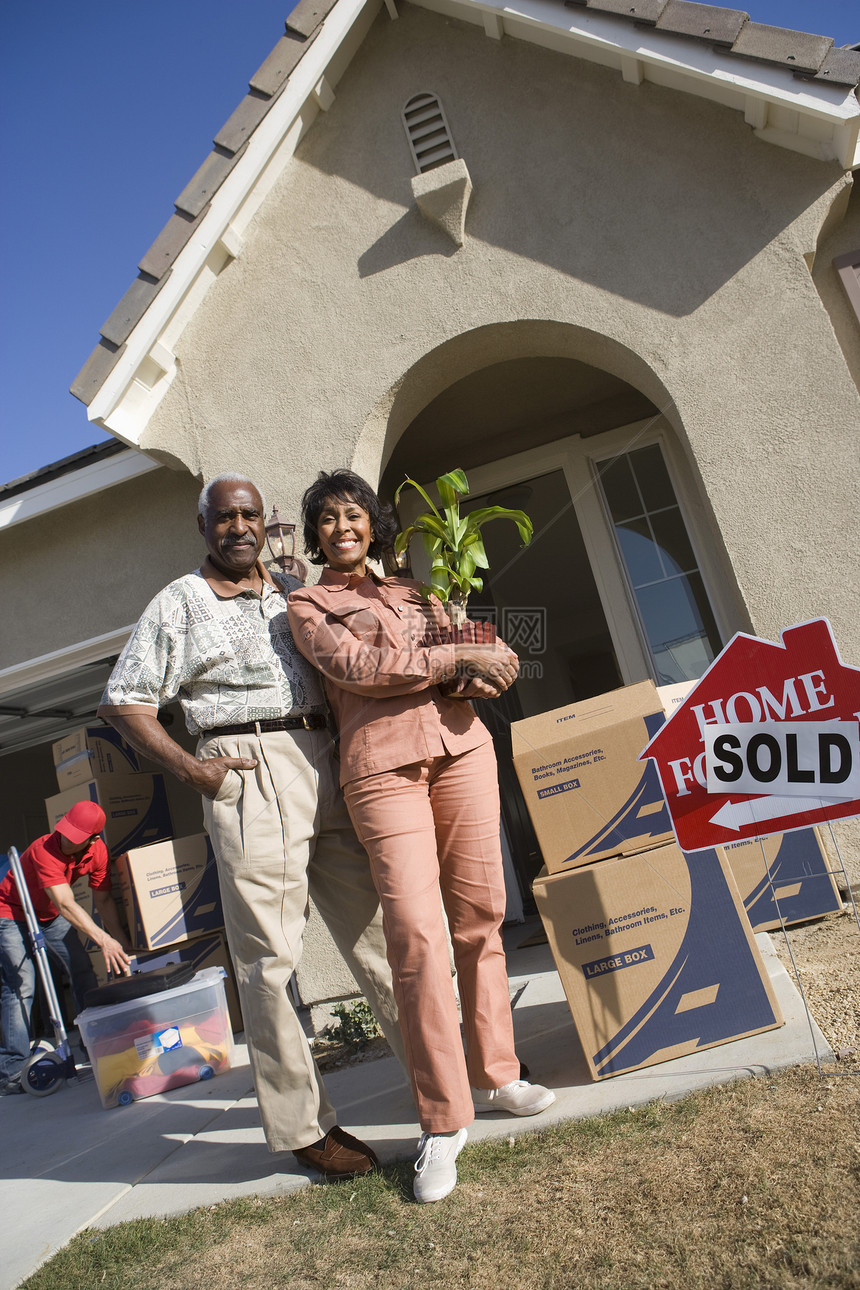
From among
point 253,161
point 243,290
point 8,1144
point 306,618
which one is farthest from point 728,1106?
point 253,161

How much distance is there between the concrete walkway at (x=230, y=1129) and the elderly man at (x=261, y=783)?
293mm

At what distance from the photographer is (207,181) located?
411 centimetres

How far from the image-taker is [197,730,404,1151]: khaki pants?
87.7 inches

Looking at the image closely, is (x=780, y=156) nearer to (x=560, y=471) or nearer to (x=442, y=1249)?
(x=560, y=471)

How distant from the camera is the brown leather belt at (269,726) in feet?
8.02

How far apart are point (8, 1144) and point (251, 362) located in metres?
3.86

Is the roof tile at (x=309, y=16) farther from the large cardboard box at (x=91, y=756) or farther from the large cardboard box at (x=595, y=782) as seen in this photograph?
the large cardboard box at (x=91, y=756)

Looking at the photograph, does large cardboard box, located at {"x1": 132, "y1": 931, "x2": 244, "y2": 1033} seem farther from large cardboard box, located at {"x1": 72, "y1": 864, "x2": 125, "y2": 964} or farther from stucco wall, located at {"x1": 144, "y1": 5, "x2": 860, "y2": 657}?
stucco wall, located at {"x1": 144, "y1": 5, "x2": 860, "y2": 657}

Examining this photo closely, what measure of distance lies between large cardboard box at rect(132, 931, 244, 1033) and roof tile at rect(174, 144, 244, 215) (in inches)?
158

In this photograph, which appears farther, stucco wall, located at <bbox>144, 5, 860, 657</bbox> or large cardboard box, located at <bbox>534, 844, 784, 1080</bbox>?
stucco wall, located at <bbox>144, 5, 860, 657</bbox>

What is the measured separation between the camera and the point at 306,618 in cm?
238

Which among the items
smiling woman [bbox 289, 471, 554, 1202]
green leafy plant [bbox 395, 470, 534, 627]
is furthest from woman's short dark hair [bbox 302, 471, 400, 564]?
smiling woman [bbox 289, 471, 554, 1202]

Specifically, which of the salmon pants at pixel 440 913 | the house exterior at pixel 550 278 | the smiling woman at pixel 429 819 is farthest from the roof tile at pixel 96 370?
the salmon pants at pixel 440 913

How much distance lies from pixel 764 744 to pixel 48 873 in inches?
A: 160
